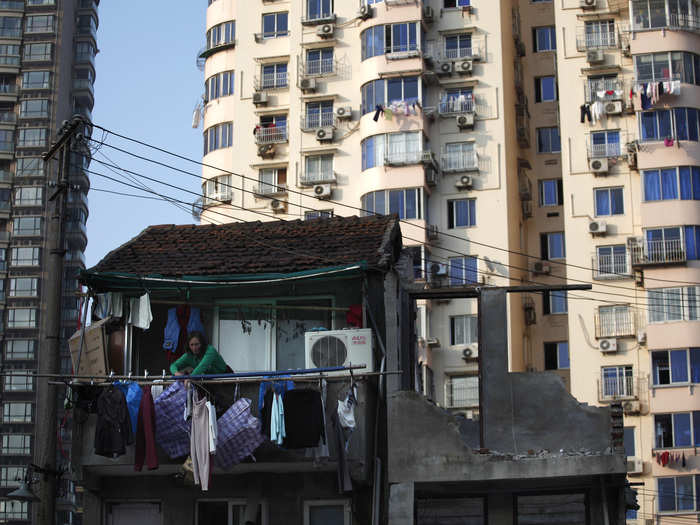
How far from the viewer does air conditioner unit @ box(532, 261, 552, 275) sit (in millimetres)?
52156

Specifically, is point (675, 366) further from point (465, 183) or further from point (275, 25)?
point (275, 25)

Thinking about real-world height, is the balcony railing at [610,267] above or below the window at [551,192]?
below

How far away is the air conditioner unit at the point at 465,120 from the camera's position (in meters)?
51.7

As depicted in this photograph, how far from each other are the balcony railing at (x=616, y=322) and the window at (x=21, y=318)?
47776 millimetres

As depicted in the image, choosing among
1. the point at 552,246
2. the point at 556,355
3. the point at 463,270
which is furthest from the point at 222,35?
the point at 556,355

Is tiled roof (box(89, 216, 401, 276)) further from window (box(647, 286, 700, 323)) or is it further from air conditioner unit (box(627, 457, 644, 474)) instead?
window (box(647, 286, 700, 323))

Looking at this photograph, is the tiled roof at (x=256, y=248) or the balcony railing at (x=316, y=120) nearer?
the tiled roof at (x=256, y=248)

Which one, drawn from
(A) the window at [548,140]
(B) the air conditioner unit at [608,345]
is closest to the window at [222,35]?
(A) the window at [548,140]

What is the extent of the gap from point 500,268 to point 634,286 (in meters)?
5.45

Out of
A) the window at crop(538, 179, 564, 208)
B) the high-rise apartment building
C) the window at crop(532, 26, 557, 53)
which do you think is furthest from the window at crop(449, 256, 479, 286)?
the high-rise apartment building

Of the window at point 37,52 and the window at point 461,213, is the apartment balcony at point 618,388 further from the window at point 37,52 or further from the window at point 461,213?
the window at point 37,52

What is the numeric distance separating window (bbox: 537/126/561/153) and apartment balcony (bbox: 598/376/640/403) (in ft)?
41.7

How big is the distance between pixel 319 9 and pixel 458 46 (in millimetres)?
6663

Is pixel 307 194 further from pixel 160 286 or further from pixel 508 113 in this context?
pixel 160 286
